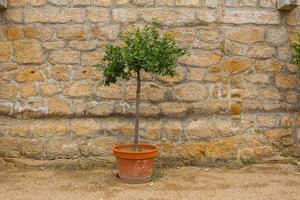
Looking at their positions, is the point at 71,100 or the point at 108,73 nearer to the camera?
the point at 108,73

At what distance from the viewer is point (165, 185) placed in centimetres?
452

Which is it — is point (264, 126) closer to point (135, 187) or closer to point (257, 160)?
point (257, 160)

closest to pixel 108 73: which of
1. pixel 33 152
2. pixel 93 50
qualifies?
pixel 93 50

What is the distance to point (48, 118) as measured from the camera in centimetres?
518

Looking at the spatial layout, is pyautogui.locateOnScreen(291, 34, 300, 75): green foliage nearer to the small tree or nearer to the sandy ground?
the sandy ground

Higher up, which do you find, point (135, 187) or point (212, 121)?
point (212, 121)

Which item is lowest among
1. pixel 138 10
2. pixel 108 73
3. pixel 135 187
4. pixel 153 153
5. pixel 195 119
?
pixel 135 187

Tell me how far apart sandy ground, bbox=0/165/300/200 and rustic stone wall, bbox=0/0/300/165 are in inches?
9.9

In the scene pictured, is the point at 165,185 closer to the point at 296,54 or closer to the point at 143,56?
the point at 143,56

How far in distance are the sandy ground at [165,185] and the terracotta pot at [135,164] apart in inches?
3.8

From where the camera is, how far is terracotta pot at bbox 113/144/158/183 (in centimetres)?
452

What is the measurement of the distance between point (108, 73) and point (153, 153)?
98 cm

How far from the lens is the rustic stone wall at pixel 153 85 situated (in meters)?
5.15

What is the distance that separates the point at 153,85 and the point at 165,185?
4.22ft
